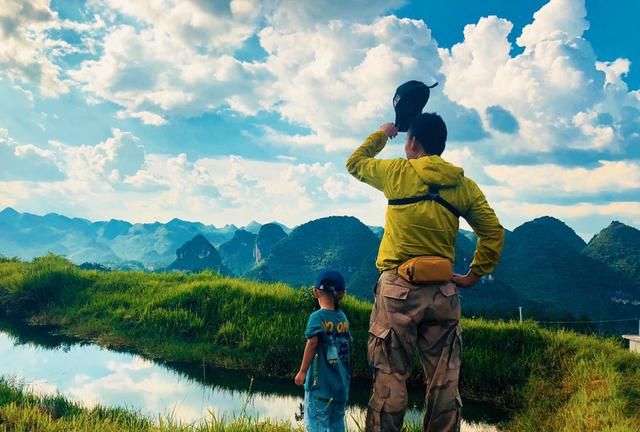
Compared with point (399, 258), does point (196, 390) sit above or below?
below

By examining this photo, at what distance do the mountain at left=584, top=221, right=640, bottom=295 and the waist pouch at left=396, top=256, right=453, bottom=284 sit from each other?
356ft

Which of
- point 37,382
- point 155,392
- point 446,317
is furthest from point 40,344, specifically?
point 446,317

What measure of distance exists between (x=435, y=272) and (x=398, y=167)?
815 millimetres

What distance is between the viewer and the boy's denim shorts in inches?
139

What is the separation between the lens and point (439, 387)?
3.08 m

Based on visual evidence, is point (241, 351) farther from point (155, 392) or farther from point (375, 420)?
point (375, 420)

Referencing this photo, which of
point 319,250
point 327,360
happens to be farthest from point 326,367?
point 319,250

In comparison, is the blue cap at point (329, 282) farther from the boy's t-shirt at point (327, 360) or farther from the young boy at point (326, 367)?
the boy's t-shirt at point (327, 360)

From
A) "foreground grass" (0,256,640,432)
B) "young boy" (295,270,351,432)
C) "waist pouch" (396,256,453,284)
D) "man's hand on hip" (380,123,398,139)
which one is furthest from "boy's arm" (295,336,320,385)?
"foreground grass" (0,256,640,432)

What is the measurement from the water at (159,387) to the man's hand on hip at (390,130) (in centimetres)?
373

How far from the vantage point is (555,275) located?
98.0 metres

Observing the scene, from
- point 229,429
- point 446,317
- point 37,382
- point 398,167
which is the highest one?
point 398,167

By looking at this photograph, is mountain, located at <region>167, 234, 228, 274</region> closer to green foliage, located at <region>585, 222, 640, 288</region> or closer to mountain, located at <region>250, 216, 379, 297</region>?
mountain, located at <region>250, 216, 379, 297</region>

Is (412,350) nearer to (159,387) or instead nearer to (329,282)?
(329,282)
